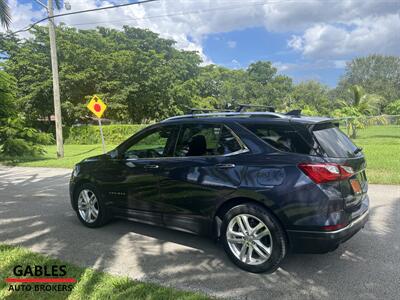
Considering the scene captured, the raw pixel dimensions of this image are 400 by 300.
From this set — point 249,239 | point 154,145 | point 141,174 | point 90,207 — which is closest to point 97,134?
point 90,207

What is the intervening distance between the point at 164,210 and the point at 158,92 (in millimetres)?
28584

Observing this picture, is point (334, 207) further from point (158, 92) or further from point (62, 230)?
point (158, 92)

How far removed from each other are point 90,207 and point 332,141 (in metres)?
3.64

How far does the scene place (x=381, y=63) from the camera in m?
77.8

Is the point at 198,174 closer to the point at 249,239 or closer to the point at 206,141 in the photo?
the point at 206,141

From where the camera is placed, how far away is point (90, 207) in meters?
5.16

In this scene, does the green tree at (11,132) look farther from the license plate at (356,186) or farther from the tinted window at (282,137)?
the license plate at (356,186)

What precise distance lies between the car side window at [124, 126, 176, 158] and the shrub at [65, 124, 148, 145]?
21.2 metres

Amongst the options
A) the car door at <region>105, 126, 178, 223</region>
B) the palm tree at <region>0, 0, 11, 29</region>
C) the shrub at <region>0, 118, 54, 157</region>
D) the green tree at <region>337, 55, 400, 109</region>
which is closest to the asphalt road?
the car door at <region>105, 126, 178, 223</region>

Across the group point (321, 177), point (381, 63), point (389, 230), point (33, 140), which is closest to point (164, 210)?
point (321, 177)

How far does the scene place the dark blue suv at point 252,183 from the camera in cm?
326

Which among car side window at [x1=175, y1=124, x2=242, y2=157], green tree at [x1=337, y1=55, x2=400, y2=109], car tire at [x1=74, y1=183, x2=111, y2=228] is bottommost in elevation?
car tire at [x1=74, y1=183, x2=111, y2=228]

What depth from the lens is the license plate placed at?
347 centimetres

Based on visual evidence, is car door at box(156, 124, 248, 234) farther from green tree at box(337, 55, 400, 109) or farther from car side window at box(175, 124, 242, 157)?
green tree at box(337, 55, 400, 109)
